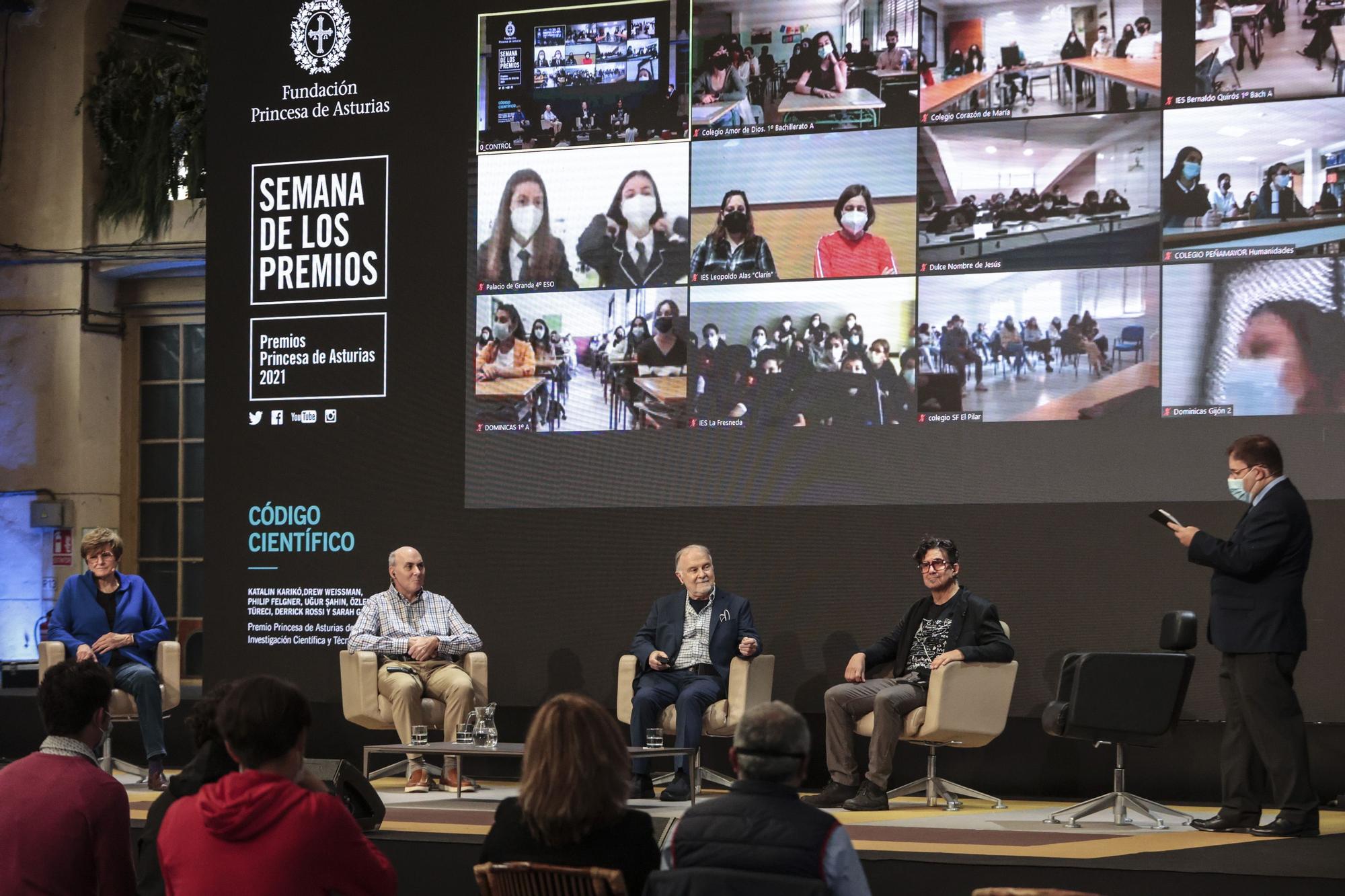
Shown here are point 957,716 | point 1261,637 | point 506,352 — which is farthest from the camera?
point 506,352

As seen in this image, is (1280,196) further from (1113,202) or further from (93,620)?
(93,620)

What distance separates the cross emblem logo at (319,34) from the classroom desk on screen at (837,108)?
245 centimetres

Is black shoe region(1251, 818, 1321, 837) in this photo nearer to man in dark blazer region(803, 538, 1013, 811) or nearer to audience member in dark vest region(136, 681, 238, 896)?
man in dark blazer region(803, 538, 1013, 811)

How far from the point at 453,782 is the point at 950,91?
3749mm

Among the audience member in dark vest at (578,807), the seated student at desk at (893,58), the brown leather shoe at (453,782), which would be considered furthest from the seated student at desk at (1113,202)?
the audience member in dark vest at (578,807)

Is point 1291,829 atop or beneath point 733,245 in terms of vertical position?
beneath

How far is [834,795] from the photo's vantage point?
6.30 m

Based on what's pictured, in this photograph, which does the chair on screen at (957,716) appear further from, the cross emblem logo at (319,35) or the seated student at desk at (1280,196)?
the cross emblem logo at (319,35)

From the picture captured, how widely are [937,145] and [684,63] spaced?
4.10ft

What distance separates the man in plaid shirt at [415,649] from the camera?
6.77 m

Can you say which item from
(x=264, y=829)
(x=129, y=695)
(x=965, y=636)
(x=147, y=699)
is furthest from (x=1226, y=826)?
(x=129, y=695)

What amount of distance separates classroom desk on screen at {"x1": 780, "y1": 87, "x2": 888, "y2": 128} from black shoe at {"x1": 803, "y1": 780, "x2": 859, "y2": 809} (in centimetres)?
285

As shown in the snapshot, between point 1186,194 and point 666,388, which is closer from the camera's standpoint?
point 1186,194

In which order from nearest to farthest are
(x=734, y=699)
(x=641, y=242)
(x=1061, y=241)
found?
1. (x=734, y=699)
2. (x=1061, y=241)
3. (x=641, y=242)
